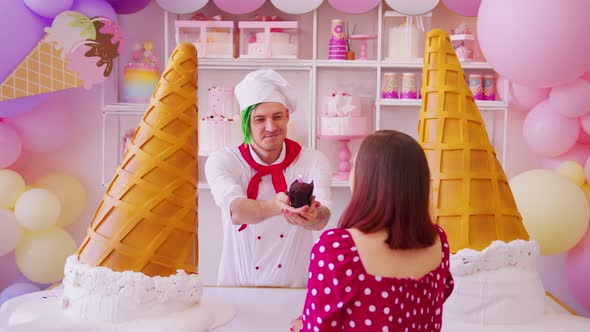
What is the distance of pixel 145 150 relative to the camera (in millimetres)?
1632

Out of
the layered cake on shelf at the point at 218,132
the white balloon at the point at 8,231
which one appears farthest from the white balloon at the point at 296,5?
the white balloon at the point at 8,231

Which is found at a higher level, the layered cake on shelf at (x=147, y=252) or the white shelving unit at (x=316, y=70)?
the white shelving unit at (x=316, y=70)

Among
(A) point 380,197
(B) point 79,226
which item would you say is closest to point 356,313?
(A) point 380,197

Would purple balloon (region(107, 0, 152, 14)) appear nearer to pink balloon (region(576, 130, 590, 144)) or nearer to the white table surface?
the white table surface

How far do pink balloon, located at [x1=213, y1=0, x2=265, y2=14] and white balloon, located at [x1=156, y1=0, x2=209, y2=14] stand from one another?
91mm

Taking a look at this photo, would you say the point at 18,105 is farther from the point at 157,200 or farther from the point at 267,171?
the point at 157,200

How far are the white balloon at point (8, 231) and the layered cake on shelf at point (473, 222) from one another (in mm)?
2152

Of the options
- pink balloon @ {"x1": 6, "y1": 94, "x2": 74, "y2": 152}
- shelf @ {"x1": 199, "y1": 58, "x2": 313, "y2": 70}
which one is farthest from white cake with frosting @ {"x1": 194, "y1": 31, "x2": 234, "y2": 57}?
pink balloon @ {"x1": 6, "y1": 94, "x2": 74, "y2": 152}

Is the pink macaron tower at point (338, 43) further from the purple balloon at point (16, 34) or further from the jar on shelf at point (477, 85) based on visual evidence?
the purple balloon at point (16, 34)

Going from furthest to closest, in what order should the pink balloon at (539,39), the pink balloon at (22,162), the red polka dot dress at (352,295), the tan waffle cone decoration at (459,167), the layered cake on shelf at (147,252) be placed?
the pink balloon at (22,162)
the pink balloon at (539,39)
the tan waffle cone decoration at (459,167)
the layered cake on shelf at (147,252)
the red polka dot dress at (352,295)

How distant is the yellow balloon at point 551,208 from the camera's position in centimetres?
281

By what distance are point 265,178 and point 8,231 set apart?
150cm

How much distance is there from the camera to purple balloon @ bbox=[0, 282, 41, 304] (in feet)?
10.3

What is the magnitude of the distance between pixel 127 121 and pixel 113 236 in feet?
7.15
